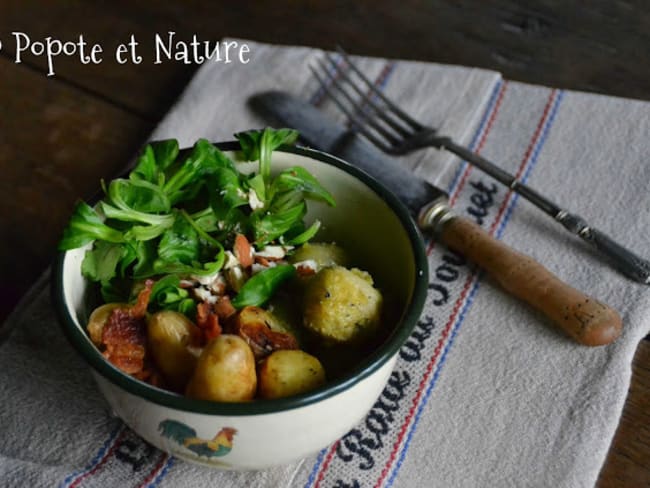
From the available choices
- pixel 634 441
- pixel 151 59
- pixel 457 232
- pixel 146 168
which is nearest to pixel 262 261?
pixel 146 168

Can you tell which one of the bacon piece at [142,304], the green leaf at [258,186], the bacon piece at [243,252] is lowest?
the bacon piece at [142,304]

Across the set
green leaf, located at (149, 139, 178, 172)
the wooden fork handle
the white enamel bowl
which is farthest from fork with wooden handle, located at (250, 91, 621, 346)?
green leaf, located at (149, 139, 178, 172)

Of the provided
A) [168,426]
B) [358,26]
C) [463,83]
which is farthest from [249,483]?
[358,26]

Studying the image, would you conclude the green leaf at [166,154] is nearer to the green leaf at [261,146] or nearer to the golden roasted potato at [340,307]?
the green leaf at [261,146]

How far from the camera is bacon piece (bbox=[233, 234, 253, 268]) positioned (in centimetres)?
64

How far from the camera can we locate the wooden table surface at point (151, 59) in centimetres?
90

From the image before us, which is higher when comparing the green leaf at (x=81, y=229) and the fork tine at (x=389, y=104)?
the fork tine at (x=389, y=104)

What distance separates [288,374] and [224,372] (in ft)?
0.15

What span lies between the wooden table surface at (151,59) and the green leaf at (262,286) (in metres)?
0.29

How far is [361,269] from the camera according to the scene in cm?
71

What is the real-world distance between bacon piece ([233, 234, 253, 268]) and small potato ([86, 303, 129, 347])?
0.09 metres

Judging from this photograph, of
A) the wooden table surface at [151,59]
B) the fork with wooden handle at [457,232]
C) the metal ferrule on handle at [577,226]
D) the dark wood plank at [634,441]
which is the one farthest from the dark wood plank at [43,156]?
the dark wood plank at [634,441]

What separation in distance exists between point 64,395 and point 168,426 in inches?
7.5

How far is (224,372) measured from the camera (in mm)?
534
